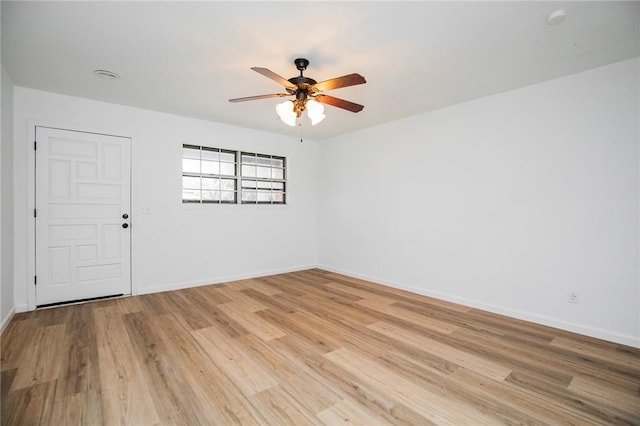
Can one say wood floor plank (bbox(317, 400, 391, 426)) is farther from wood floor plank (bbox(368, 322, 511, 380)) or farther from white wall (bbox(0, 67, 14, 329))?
white wall (bbox(0, 67, 14, 329))

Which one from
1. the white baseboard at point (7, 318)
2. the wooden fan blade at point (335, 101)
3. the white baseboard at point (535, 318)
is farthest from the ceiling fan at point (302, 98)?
the white baseboard at point (7, 318)

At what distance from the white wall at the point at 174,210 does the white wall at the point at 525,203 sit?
1753mm

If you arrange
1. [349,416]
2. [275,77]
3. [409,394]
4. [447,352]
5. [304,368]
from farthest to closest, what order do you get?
[447,352], [275,77], [304,368], [409,394], [349,416]

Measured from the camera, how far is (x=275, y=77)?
7.77 ft

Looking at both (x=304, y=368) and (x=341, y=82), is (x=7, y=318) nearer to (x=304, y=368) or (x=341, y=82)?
(x=304, y=368)

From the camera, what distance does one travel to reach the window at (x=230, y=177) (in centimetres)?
475

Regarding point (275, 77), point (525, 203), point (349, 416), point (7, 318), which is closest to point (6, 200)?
point (7, 318)

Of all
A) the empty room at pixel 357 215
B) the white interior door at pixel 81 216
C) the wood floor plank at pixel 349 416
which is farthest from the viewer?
the white interior door at pixel 81 216

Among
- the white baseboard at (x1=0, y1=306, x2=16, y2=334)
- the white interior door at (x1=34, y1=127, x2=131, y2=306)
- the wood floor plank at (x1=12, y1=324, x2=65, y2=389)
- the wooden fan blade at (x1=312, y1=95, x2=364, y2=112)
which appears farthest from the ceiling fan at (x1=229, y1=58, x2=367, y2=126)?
→ the white baseboard at (x1=0, y1=306, x2=16, y2=334)

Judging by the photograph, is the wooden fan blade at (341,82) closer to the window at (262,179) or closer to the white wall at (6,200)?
the window at (262,179)

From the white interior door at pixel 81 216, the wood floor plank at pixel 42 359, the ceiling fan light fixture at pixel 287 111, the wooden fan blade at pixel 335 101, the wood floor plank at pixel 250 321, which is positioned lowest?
the wood floor plank at pixel 42 359

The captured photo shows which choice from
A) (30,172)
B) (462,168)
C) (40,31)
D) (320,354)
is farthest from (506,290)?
(30,172)

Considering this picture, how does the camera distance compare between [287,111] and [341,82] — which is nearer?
[341,82]

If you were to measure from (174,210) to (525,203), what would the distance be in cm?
477
